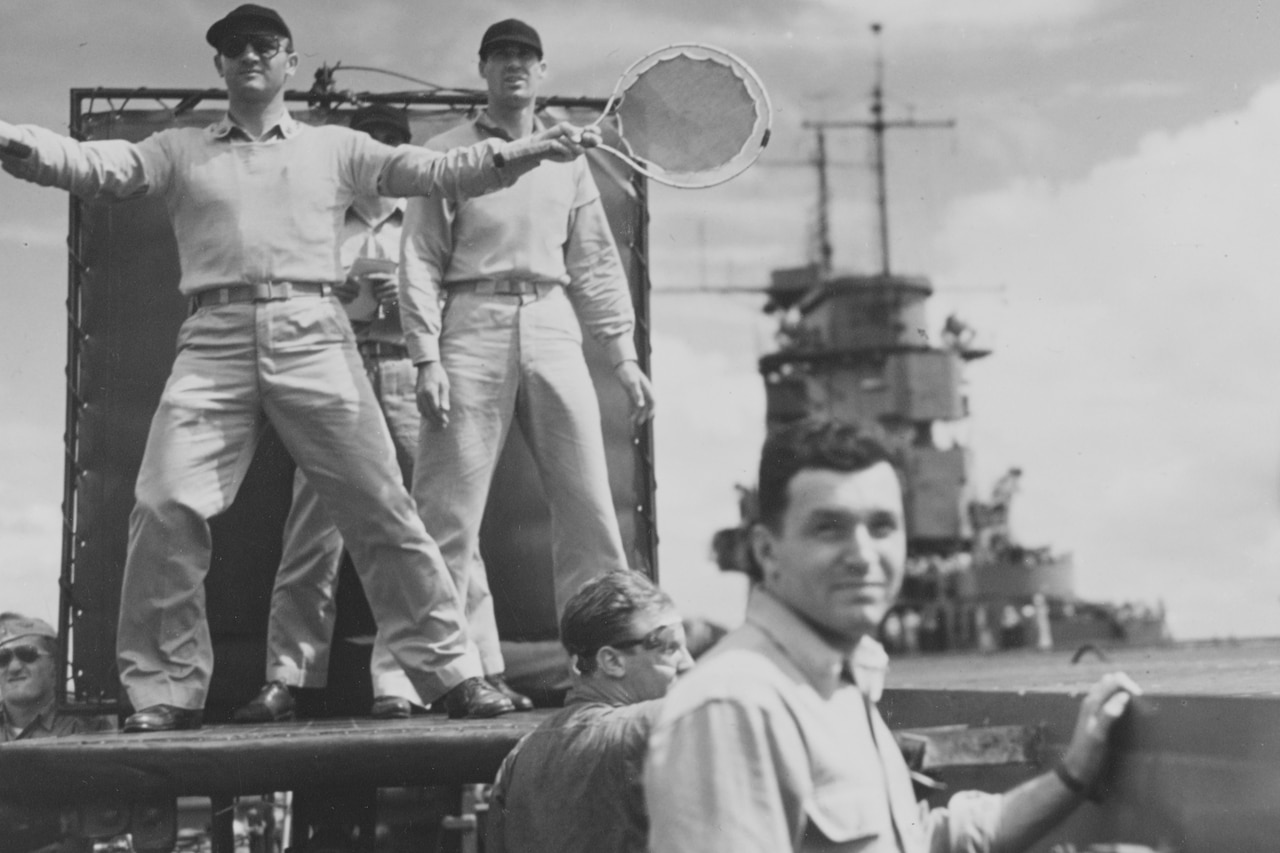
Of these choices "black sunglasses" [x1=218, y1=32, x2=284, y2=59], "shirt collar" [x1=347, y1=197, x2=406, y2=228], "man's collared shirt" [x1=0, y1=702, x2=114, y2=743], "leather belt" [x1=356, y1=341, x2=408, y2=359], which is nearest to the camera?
"black sunglasses" [x1=218, y1=32, x2=284, y2=59]

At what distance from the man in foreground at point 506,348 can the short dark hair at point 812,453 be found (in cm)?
361

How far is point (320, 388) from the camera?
18.8ft

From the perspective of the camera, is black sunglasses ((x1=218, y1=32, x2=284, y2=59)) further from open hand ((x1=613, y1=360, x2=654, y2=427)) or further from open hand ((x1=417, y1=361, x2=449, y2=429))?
open hand ((x1=613, y1=360, x2=654, y2=427))

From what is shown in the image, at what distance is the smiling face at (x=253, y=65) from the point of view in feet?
18.8

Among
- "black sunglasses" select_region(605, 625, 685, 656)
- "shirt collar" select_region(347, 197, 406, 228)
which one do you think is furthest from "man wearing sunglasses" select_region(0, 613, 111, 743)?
"black sunglasses" select_region(605, 625, 685, 656)

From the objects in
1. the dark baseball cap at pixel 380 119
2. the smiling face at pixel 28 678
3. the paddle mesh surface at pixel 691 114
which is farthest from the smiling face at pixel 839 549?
the smiling face at pixel 28 678

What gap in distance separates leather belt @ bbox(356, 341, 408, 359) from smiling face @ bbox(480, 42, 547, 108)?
1.08 meters

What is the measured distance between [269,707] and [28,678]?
175 centimetres

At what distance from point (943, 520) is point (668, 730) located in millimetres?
53100

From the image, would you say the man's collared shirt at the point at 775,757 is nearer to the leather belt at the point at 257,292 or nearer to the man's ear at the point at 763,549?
the man's ear at the point at 763,549

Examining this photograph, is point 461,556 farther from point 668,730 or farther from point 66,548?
point 668,730

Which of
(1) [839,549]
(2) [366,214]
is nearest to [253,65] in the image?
(2) [366,214]

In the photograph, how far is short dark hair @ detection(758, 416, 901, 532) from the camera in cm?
237

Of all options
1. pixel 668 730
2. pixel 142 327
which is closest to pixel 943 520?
pixel 142 327
